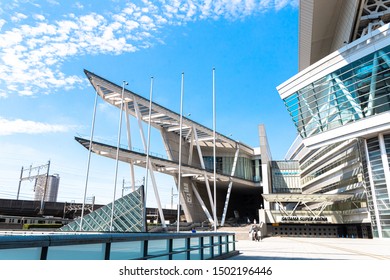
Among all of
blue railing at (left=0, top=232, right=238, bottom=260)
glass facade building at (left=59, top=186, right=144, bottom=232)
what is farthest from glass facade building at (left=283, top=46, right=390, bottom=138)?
blue railing at (left=0, top=232, right=238, bottom=260)

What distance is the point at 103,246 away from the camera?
5.20 meters

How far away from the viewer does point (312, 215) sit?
39000 millimetres

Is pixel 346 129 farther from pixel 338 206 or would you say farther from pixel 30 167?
pixel 30 167

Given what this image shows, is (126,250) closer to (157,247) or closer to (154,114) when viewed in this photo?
(157,247)

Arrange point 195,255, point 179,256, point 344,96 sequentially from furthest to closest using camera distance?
1. point 344,96
2. point 195,255
3. point 179,256

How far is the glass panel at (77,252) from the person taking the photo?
419 cm

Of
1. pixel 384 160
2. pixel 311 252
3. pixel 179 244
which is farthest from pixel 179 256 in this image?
pixel 384 160

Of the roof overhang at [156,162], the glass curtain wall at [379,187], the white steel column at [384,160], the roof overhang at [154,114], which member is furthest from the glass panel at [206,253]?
the glass curtain wall at [379,187]

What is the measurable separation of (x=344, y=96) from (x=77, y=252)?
30.9 meters

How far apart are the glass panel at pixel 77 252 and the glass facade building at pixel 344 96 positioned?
29.1 m

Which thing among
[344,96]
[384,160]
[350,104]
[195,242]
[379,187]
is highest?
[344,96]

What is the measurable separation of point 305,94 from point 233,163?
25.9 metres

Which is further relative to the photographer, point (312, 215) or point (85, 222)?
point (312, 215)
